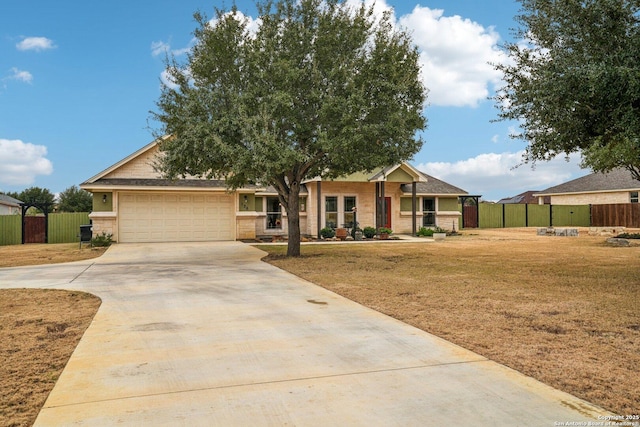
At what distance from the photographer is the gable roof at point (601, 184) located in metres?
35.9

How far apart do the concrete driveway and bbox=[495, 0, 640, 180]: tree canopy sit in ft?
18.1

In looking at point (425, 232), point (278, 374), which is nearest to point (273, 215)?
point (425, 232)

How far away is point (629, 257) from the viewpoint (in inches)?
587

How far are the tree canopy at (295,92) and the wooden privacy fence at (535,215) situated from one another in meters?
25.2

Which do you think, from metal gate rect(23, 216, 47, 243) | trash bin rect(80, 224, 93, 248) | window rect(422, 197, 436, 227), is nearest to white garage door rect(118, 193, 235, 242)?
trash bin rect(80, 224, 93, 248)

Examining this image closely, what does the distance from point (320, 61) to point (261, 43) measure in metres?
1.79

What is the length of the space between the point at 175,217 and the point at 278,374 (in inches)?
750

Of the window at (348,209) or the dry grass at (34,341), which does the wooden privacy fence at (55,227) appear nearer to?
the window at (348,209)

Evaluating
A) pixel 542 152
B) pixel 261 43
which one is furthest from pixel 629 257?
pixel 261 43

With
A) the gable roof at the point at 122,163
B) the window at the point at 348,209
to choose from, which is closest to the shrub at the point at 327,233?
the window at the point at 348,209

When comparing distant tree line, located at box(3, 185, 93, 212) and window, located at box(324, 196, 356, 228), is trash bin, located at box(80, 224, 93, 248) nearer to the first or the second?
window, located at box(324, 196, 356, 228)

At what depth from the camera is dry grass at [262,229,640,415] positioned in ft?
14.6

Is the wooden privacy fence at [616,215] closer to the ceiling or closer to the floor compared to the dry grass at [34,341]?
closer to the ceiling

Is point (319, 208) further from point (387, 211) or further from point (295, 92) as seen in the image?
point (295, 92)
